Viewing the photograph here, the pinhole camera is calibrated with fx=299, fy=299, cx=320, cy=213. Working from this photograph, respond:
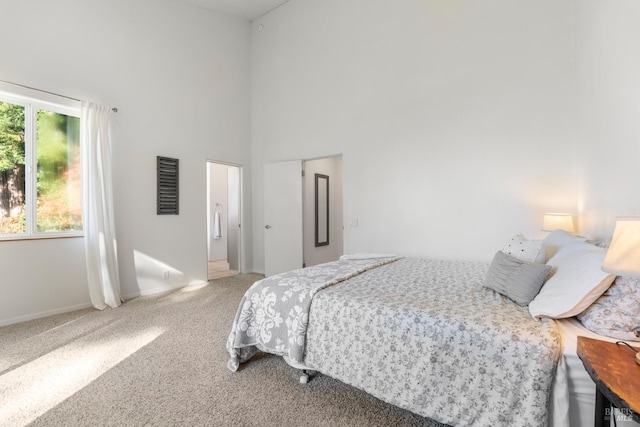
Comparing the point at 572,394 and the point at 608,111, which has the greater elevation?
the point at 608,111

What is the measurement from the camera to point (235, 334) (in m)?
2.16

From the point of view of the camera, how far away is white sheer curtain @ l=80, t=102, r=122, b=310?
3404 millimetres

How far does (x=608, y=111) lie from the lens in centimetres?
204

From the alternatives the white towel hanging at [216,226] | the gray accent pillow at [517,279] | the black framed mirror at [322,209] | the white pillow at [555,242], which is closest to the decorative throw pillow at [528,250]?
the white pillow at [555,242]

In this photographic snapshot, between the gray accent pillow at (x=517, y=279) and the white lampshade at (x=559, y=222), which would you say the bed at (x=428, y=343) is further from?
the white lampshade at (x=559, y=222)

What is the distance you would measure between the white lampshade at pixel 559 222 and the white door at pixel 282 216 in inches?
123

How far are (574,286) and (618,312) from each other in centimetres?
18

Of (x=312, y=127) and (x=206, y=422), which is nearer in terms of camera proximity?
(x=206, y=422)

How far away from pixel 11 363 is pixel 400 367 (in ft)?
9.26

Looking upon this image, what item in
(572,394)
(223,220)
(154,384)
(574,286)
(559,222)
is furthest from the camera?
(223,220)

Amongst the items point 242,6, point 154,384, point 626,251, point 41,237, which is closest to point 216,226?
point 41,237

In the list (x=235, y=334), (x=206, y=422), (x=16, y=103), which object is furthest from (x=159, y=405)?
(x=16, y=103)

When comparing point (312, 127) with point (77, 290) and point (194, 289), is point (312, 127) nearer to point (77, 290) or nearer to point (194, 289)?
point (194, 289)

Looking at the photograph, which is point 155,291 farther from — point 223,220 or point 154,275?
point 223,220
